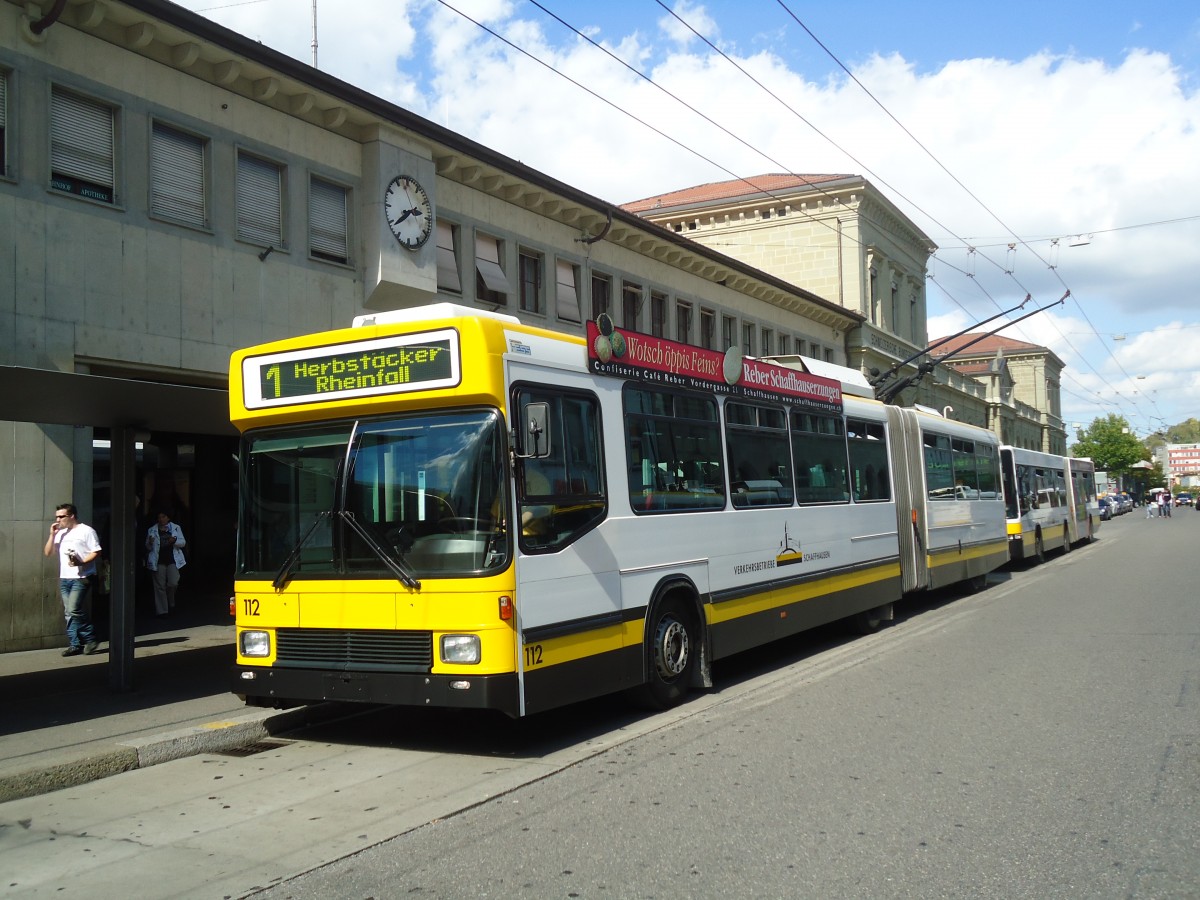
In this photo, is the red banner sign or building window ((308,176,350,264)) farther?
building window ((308,176,350,264))

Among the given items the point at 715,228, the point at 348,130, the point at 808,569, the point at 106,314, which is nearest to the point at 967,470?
the point at 808,569

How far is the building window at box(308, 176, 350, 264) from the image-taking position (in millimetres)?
18391

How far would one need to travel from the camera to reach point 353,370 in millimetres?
7773

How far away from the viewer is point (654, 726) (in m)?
8.44

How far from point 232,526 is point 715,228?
99.6 ft

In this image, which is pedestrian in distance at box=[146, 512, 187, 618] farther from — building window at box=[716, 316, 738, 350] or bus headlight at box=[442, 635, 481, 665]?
building window at box=[716, 316, 738, 350]

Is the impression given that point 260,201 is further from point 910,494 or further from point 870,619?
point 870,619

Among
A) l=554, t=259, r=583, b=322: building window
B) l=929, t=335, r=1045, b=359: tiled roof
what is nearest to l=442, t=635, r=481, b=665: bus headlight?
l=554, t=259, r=583, b=322: building window

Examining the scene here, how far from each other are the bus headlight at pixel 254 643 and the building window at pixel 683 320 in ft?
77.8

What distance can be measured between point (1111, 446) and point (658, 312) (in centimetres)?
10248

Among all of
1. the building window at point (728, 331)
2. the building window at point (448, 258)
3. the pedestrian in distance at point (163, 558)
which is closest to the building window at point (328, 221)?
the building window at point (448, 258)

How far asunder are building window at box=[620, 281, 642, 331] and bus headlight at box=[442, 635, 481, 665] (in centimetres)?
2135

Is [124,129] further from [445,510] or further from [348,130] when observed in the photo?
[445,510]

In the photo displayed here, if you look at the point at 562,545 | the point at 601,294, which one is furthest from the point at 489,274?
the point at 562,545
